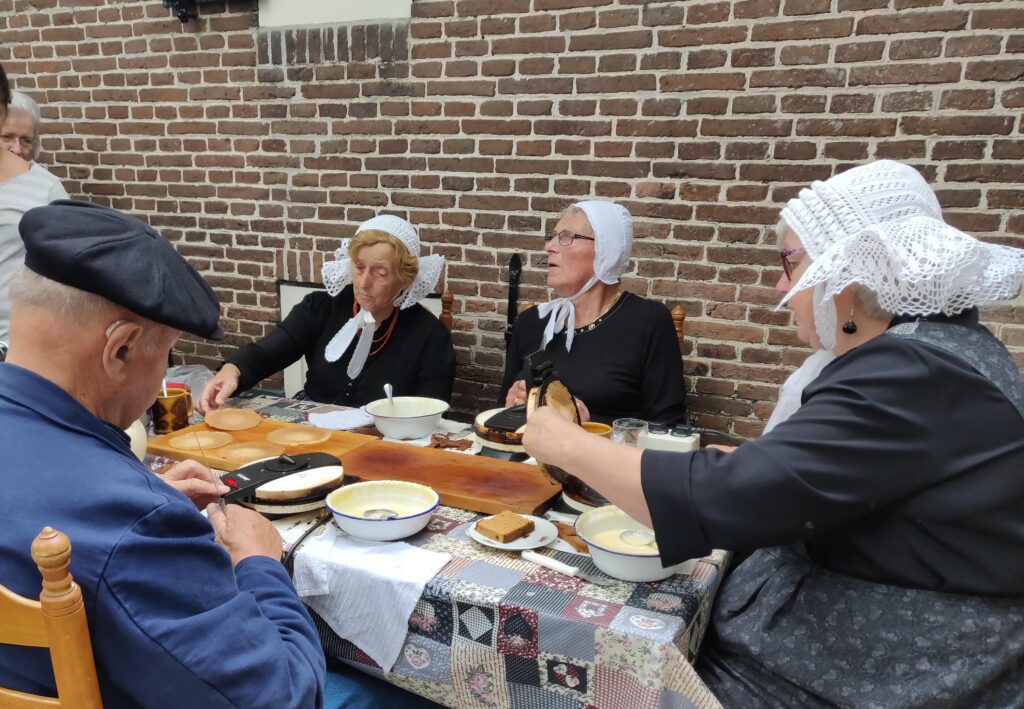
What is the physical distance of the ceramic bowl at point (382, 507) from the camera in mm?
1443

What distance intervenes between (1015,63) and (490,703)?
2.72 m

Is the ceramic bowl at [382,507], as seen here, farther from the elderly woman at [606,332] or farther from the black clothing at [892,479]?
the elderly woman at [606,332]

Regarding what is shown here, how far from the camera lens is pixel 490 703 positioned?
1.32 m

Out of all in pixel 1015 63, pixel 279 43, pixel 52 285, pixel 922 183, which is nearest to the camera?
pixel 52 285

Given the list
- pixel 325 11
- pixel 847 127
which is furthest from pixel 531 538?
pixel 325 11

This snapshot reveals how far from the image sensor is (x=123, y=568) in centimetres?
80

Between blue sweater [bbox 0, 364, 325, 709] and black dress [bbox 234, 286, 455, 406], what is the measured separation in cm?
196

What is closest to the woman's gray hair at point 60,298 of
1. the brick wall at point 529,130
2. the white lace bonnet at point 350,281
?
the white lace bonnet at point 350,281

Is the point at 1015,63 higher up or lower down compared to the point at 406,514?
higher up

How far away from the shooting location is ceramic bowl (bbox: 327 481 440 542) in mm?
1443

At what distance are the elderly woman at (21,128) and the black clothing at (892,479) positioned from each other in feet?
11.8

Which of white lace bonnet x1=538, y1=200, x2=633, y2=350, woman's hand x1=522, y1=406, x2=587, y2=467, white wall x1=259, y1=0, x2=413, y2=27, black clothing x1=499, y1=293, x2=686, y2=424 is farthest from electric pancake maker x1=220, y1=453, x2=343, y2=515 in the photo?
white wall x1=259, y1=0, x2=413, y2=27

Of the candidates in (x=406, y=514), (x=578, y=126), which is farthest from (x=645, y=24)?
(x=406, y=514)

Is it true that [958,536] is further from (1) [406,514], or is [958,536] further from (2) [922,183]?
(1) [406,514]
